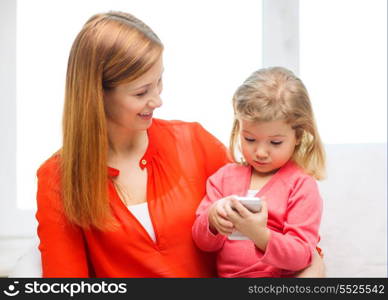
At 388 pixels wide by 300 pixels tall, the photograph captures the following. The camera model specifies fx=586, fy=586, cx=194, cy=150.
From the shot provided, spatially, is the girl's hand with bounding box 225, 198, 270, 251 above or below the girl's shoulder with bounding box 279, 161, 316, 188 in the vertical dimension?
below

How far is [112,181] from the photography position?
64.7 inches

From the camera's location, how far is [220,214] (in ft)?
4.83

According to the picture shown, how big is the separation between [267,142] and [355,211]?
37.5 inches

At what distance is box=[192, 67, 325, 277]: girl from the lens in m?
1.46

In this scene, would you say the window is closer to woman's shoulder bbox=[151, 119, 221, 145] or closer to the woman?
woman's shoulder bbox=[151, 119, 221, 145]

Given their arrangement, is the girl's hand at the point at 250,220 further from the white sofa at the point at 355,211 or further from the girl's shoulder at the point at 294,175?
the white sofa at the point at 355,211

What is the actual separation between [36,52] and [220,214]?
51.3 inches

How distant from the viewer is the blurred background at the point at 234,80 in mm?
2357

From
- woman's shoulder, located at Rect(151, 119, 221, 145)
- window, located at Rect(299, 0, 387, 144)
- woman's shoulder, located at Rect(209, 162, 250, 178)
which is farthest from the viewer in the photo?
window, located at Rect(299, 0, 387, 144)

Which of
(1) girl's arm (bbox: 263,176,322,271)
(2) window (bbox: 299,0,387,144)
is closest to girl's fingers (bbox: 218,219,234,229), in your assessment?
(1) girl's arm (bbox: 263,176,322,271)

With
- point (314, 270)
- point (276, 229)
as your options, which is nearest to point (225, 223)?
point (276, 229)

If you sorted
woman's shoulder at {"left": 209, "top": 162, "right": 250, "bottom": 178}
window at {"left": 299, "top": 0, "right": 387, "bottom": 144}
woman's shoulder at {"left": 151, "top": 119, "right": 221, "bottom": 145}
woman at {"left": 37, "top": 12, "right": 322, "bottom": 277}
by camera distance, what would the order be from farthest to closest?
window at {"left": 299, "top": 0, "right": 387, "bottom": 144} → woman's shoulder at {"left": 151, "top": 119, "right": 221, "bottom": 145} → woman's shoulder at {"left": 209, "top": 162, "right": 250, "bottom": 178} → woman at {"left": 37, "top": 12, "right": 322, "bottom": 277}

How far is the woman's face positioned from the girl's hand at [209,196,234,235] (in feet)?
0.98

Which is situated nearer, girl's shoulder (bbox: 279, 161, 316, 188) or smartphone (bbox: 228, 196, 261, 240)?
smartphone (bbox: 228, 196, 261, 240)
